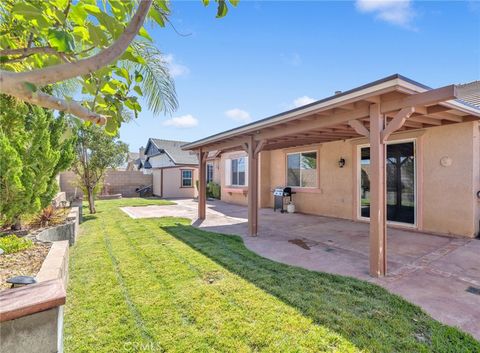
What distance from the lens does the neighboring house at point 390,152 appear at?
4.35 metres

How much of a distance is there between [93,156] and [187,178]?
10966 mm

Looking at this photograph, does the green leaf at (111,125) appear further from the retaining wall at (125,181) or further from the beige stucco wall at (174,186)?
the retaining wall at (125,181)

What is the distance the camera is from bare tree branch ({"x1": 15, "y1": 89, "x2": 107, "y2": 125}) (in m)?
1.46

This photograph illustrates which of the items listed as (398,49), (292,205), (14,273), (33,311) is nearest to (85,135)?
(14,273)

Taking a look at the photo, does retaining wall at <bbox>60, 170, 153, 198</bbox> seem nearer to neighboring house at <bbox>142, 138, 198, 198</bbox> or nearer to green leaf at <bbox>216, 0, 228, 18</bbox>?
neighboring house at <bbox>142, 138, 198, 198</bbox>

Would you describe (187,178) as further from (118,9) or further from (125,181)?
(118,9)

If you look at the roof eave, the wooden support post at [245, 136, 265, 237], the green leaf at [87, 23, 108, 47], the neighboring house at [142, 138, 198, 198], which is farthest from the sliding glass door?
the neighboring house at [142, 138, 198, 198]

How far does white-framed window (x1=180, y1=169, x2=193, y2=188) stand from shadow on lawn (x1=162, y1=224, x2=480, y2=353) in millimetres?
16815

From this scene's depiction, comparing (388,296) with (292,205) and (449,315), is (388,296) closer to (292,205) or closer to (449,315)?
(449,315)

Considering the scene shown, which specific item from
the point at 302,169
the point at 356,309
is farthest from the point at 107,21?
the point at 302,169

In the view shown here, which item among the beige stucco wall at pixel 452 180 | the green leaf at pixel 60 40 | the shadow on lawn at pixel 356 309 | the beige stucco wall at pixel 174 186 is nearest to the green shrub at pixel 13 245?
the shadow on lawn at pixel 356 309

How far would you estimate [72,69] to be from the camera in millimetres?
1562

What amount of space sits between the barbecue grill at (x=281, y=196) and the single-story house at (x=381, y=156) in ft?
1.00

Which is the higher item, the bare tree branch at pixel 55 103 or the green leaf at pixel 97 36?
the green leaf at pixel 97 36
